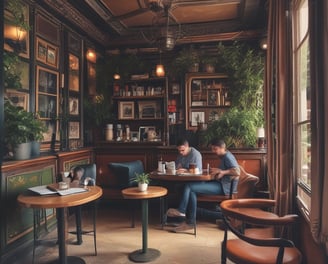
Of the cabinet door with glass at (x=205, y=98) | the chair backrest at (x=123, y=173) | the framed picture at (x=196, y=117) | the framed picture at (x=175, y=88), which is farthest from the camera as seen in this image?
the framed picture at (x=175, y=88)

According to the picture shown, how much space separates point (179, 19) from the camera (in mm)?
5559

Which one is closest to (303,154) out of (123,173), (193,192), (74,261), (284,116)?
(284,116)

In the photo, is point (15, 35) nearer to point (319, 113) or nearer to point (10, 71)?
point (10, 71)

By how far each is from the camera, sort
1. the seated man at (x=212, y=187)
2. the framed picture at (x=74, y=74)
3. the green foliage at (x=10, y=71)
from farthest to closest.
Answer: the framed picture at (x=74, y=74), the seated man at (x=212, y=187), the green foliage at (x=10, y=71)

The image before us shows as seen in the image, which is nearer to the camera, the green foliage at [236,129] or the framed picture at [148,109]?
the green foliage at [236,129]

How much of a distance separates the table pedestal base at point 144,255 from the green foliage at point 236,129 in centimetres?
239

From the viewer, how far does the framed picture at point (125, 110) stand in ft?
20.2

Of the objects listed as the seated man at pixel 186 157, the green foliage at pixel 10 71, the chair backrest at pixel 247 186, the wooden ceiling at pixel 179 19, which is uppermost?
the wooden ceiling at pixel 179 19

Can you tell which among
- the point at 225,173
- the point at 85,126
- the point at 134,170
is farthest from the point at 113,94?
the point at 225,173

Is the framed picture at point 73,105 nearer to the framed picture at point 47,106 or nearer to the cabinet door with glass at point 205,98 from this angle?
the framed picture at point 47,106

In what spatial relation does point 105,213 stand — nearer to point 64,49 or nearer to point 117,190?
point 117,190

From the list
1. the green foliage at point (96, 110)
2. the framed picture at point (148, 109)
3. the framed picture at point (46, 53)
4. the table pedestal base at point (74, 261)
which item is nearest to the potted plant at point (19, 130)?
the framed picture at point (46, 53)

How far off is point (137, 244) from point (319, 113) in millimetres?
2877

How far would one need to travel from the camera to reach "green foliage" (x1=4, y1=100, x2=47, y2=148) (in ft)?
10.4
